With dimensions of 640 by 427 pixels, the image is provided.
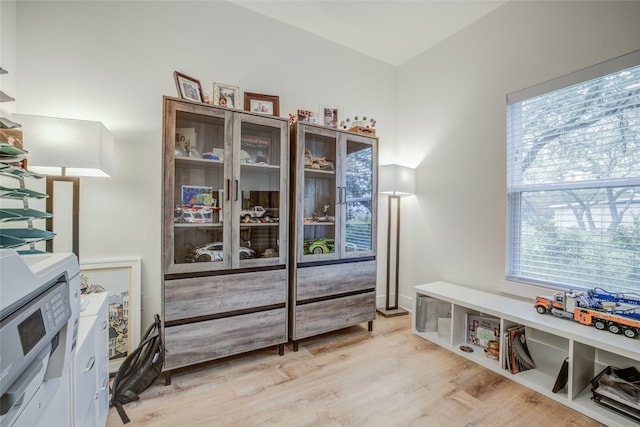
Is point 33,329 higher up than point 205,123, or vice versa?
point 205,123

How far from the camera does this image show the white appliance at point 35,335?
1.60 feet

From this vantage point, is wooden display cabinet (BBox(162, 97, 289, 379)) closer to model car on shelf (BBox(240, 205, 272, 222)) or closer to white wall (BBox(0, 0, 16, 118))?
model car on shelf (BBox(240, 205, 272, 222))

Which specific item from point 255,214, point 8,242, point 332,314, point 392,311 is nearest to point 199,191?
point 255,214

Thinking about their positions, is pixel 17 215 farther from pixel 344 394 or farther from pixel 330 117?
pixel 330 117

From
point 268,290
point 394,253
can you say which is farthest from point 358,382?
point 394,253

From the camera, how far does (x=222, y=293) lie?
1.89 m

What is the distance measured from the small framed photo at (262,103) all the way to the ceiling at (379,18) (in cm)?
76

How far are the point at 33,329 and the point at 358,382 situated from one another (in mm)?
1733

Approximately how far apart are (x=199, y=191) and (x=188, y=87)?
2.46 ft

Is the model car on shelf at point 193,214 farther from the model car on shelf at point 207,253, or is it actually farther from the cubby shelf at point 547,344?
the cubby shelf at point 547,344

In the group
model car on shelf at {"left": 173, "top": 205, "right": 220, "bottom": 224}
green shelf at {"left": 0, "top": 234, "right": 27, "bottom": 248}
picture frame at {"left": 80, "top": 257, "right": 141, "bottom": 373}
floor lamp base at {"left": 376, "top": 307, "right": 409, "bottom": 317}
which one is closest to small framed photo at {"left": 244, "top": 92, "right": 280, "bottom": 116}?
model car on shelf at {"left": 173, "top": 205, "right": 220, "bottom": 224}

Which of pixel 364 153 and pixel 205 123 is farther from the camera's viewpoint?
pixel 364 153

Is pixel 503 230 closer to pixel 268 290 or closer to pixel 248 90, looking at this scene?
pixel 268 290

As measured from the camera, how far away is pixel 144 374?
1.60 metres
